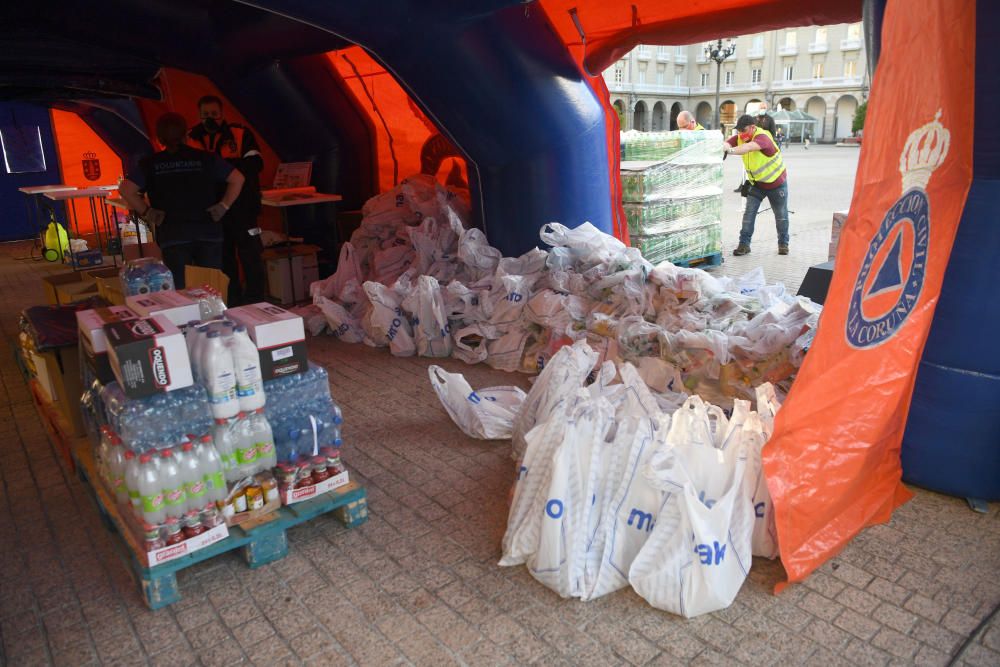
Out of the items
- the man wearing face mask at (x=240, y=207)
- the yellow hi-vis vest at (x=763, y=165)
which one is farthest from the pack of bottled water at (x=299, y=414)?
the yellow hi-vis vest at (x=763, y=165)

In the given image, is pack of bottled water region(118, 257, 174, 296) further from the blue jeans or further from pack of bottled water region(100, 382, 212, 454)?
the blue jeans

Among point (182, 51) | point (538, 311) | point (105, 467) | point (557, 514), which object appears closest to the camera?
point (557, 514)

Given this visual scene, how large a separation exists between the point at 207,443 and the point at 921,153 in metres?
2.72

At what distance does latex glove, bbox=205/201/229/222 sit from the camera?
17.5ft

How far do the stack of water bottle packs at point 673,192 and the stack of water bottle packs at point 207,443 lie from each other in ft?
14.6

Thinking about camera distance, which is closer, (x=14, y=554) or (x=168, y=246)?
(x=14, y=554)

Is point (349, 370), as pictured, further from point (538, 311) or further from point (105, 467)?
point (105, 467)

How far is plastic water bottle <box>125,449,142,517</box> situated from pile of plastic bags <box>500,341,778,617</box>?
1288mm

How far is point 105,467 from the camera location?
112 inches

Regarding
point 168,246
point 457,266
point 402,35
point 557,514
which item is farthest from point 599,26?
point 557,514

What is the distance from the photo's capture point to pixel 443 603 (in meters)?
2.55

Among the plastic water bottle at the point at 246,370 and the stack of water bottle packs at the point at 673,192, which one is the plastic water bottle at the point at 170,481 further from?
the stack of water bottle packs at the point at 673,192

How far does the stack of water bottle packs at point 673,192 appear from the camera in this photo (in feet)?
22.4

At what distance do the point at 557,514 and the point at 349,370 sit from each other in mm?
2810
